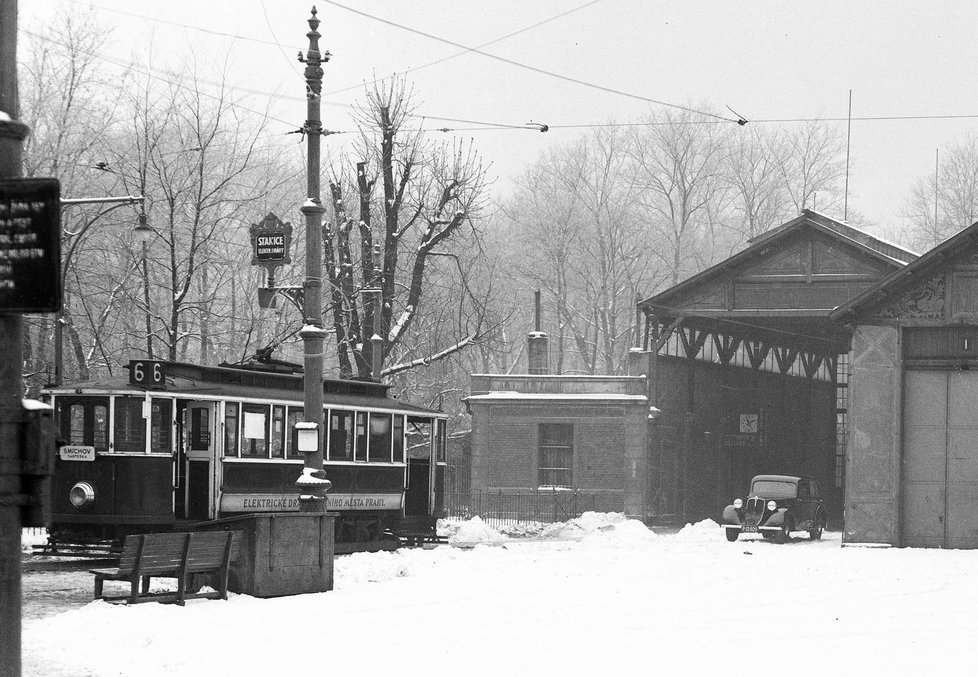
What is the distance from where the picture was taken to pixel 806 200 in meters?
74.8

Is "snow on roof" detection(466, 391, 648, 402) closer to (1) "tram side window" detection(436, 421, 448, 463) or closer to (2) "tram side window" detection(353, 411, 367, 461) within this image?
(1) "tram side window" detection(436, 421, 448, 463)

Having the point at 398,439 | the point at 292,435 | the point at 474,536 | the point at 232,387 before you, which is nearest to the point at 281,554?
the point at 232,387

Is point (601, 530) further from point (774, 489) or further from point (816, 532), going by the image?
point (816, 532)

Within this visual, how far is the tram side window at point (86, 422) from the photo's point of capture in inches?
840

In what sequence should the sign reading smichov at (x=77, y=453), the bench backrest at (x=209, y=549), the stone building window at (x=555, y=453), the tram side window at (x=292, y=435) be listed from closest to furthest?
the bench backrest at (x=209, y=549) < the sign reading smichov at (x=77, y=453) < the tram side window at (x=292, y=435) < the stone building window at (x=555, y=453)

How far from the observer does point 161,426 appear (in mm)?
21703

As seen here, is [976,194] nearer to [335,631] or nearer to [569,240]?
[569,240]

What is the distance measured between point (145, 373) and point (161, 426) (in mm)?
893

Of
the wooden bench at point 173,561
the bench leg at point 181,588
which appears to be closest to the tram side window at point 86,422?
the wooden bench at point 173,561

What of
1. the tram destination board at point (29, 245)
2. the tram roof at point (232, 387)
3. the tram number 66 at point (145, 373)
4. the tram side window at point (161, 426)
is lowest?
the tram side window at point (161, 426)

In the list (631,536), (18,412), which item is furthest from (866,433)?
(18,412)

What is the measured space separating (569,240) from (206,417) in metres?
48.6

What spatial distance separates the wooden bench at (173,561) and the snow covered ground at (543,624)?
32 cm

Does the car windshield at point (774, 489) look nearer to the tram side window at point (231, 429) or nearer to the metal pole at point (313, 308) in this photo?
the tram side window at point (231, 429)
